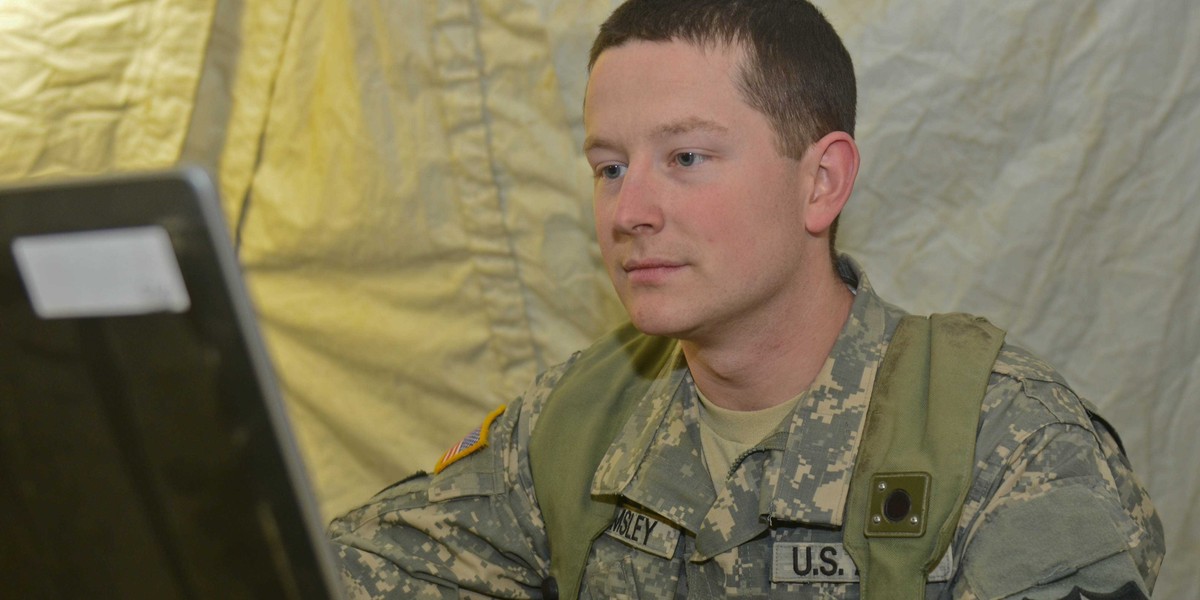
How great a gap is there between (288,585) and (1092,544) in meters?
0.73

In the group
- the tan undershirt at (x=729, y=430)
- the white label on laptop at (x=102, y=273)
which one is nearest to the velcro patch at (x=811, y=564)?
the tan undershirt at (x=729, y=430)

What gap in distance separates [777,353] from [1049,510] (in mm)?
340

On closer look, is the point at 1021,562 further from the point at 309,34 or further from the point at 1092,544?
the point at 309,34

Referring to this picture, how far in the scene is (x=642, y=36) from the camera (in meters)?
1.30

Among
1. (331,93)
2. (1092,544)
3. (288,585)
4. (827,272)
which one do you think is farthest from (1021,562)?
(331,93)

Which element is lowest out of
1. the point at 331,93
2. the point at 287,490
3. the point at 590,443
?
the point at 590,443

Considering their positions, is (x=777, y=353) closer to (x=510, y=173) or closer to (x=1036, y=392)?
(x=1036, y=392)

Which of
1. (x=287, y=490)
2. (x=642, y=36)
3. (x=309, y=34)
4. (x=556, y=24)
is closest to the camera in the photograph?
(x=287, y=490)

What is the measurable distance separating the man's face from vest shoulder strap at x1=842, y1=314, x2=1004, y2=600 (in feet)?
0.52

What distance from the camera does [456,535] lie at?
56.6 inches

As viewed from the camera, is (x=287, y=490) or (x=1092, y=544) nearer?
(x=287, y=490)

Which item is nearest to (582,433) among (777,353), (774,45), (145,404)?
(777,353)

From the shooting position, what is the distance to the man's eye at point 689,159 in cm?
124

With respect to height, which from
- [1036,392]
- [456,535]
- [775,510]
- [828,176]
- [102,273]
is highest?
[102,273]
